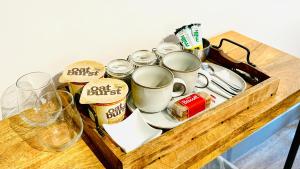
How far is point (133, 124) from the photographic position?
0.77m

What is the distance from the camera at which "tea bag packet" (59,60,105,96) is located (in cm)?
79

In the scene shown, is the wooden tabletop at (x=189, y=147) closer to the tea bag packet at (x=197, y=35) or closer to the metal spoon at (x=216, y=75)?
the metal spoon at (x=216, y=75)

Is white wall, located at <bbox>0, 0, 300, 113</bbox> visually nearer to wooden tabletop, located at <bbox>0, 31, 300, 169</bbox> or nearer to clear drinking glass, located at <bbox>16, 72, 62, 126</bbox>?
clear drinking glass, located at <bbox>16, 72, 62, 126</bbox>

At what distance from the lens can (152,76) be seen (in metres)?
0.84

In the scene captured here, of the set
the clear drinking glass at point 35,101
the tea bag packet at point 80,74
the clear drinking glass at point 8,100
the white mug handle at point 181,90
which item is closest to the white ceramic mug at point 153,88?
the white mug handle at point 181,90

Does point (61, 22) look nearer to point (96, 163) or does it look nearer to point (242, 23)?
point (96, 163)

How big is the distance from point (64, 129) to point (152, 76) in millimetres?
272

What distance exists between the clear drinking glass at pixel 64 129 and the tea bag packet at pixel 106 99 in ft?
0.15

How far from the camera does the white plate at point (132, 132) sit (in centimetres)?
72

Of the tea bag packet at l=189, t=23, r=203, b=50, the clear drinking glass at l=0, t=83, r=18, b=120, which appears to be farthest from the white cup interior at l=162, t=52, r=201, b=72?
the clear drinking glass at l=0, t=83, r=18, b=120

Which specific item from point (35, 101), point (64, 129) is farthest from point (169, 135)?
point (35, 101)

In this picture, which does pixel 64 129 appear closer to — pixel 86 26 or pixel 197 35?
pixel 86 26

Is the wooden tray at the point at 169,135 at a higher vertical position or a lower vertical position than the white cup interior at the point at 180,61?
lower

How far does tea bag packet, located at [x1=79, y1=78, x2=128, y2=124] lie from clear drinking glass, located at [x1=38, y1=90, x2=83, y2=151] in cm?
5
